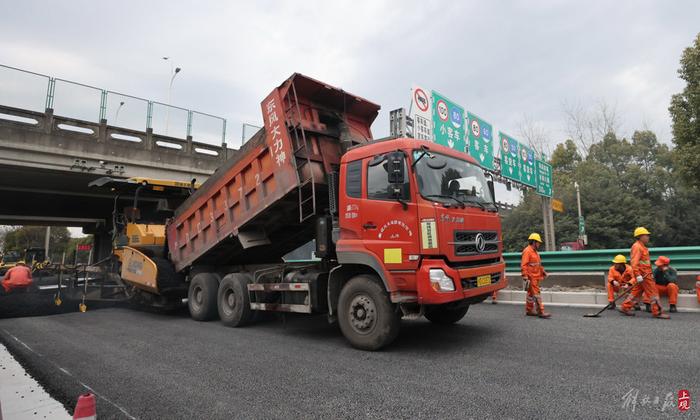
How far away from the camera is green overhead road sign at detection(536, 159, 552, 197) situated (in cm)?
1694

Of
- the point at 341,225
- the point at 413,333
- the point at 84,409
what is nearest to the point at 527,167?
the point at 413,333

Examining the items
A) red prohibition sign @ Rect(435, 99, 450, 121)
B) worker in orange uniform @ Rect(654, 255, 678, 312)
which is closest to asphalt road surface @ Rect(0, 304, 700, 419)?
worker in orange uniform @ Rect(654, 255, 678, 312)

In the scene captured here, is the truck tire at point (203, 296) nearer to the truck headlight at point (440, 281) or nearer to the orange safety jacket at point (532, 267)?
the truck headlight at point (440, 281)

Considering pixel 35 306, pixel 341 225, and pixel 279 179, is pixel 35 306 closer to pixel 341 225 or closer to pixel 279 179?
pixel 279 179

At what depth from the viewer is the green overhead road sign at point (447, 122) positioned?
36.2 feet

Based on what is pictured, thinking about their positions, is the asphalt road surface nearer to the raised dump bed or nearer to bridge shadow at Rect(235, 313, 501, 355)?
bridge shadow at Rect(235, 313, 501, 355)

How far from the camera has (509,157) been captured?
14883 mm

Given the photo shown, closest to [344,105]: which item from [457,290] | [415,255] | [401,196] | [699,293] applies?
[401,196]

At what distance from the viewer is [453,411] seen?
9.77 feet

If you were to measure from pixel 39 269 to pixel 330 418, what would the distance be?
669 inches

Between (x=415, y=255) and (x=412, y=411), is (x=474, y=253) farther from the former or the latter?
(x=412, y=411)

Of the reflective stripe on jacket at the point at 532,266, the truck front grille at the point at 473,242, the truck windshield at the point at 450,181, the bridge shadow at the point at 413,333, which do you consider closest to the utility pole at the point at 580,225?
the reflective stripe on jacket at the point at 532,266

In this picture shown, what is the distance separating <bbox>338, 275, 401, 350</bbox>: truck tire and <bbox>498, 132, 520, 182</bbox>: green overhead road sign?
11.3m

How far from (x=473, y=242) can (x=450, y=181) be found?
2.65ft
